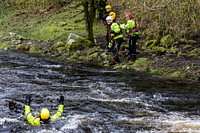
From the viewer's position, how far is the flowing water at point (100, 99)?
841 cm

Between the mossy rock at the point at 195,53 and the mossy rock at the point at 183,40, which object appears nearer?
the mossy rock at the point at 195,53

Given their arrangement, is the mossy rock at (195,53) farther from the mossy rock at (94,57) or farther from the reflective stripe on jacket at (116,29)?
the mossy rock at (94,57)

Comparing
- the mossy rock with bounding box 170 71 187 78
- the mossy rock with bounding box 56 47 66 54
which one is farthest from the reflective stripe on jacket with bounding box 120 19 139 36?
the mossy rock with bounding box 56 47 66 54

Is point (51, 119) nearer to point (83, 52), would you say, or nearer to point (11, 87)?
point (11, 87)

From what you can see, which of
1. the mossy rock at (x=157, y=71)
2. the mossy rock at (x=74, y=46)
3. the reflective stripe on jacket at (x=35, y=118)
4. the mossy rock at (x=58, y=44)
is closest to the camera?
the reflective stripe on jacket at (x=35, y=118)

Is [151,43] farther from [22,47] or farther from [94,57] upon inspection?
[22,47]

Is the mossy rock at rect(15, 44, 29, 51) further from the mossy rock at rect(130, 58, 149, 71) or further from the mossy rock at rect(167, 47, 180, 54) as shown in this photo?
the mossy rock at rect(167, 47, 180, 54)

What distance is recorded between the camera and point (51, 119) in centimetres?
869

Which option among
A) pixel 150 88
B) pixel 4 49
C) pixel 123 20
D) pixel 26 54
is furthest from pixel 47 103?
pixel 4 49

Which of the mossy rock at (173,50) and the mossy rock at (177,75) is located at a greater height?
the mossy rock at (173,50)

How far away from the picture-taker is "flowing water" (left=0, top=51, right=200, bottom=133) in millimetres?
8413

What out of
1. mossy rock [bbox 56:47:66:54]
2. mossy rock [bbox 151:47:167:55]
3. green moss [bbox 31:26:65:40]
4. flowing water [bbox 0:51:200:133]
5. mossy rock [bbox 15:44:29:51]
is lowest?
flowing water [bbox 0:51:200:133]

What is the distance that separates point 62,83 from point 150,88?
118 inches

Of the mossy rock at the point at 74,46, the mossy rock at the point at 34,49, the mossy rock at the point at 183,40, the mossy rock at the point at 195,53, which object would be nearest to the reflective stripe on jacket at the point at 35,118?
the mossy rock at the point at 195,53
